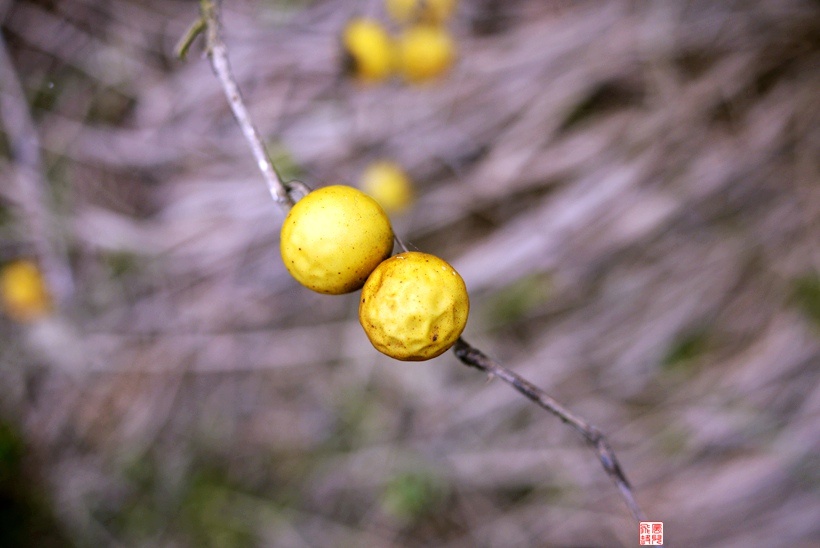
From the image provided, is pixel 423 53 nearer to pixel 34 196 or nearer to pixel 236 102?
pixel 236 102

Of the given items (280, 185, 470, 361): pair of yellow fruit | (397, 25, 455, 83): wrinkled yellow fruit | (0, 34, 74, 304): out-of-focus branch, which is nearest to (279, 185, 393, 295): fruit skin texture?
(280, 185, 470, 361): pair of yellow fruit

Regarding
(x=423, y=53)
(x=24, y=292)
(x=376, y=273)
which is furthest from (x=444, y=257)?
(x=24, y=292)

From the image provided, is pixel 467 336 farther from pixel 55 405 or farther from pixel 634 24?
pixel 55 405

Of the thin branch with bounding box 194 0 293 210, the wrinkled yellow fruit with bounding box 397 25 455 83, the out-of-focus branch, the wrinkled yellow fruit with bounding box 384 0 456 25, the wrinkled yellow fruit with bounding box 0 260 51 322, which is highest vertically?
the wrinkled yellow fruit with bounding box 384 0 456 25

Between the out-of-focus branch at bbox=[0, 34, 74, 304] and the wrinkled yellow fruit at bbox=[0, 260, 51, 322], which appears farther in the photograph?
the out-of-focus branch at bbox=[0, 34, 74, 304]

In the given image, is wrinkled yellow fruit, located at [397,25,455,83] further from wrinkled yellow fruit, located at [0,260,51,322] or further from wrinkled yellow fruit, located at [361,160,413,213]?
wrinkled yellow fruit, located at [0,260,51,322]

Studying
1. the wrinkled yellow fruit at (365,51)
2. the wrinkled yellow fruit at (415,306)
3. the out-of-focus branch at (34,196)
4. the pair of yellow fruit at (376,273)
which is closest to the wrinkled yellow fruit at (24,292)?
the out-of-focus branch at (34,196)

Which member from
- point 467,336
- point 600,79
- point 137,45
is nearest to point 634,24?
point 600,79
